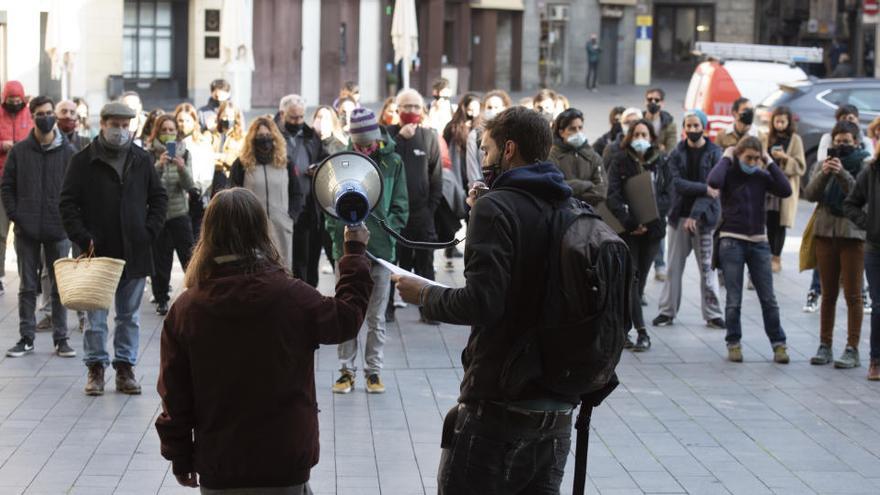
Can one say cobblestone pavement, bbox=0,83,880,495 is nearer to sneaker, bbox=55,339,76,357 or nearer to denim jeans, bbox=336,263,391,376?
sneaker, bbox=55,339,76,357

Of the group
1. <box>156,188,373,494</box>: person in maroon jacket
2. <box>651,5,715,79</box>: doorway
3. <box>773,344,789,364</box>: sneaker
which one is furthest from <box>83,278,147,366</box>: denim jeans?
<box>651,5,715,79</box>: doorway

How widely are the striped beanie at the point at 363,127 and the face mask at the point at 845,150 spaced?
3.95 metres

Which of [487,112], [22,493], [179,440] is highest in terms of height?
[487,112]

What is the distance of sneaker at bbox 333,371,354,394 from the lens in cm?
1026

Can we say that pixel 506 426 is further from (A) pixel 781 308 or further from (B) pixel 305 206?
(A) pixel 781 308

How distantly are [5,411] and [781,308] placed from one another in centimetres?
755

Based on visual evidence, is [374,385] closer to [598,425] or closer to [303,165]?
[598,425]

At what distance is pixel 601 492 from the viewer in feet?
25.9

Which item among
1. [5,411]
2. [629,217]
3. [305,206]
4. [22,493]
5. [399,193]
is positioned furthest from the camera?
[305,206]

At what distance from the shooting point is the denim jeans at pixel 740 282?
11.7m

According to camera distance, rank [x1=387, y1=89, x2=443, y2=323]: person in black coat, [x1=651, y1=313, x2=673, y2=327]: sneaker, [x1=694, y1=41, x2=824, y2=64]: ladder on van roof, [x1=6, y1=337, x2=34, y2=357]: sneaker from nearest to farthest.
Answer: [x1=6, y1=337, x2=34, y2=357]: sneaker → [x1=387, y1=89, x2=443, y2=323]: person in black coat → [x1=651, y1=313, x2=673, y2=327]: sneaker → [x1=694, y1=41, x2=824, y2=64]: ladder on van roof

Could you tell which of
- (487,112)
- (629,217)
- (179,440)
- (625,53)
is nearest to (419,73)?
(625,53)

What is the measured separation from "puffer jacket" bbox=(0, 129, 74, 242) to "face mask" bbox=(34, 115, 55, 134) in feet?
0.52

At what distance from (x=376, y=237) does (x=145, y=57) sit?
26246 millimetres
